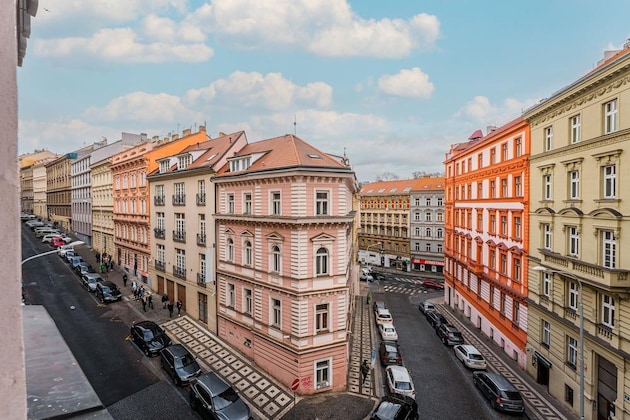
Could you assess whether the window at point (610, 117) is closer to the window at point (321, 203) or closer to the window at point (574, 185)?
the window at point (574, 185)

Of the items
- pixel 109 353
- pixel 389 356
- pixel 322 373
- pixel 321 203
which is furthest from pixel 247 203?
pixel 389 356

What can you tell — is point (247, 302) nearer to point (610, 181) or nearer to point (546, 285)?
point (546, 285)

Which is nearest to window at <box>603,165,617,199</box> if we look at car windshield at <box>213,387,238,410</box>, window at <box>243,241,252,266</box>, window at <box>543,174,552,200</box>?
window at <box>543,174,552,200</box>

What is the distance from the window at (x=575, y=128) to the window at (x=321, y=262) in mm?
16039

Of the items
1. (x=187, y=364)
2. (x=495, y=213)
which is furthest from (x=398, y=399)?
(x=495, y=213)

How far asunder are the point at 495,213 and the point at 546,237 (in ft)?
25.1

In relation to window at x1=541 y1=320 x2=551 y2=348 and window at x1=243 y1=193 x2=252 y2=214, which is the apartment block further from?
window at x1=541 y1=320 x2=551 y2=348

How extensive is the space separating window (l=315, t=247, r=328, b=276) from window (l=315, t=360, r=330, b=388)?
5413 mm

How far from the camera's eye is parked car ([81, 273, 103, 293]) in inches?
1480

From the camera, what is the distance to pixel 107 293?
35.1 meters

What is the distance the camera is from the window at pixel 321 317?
21.9 m

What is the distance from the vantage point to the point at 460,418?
20094 mm

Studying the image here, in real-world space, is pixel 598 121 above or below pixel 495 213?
above

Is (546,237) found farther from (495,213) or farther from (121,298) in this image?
(121,298)
